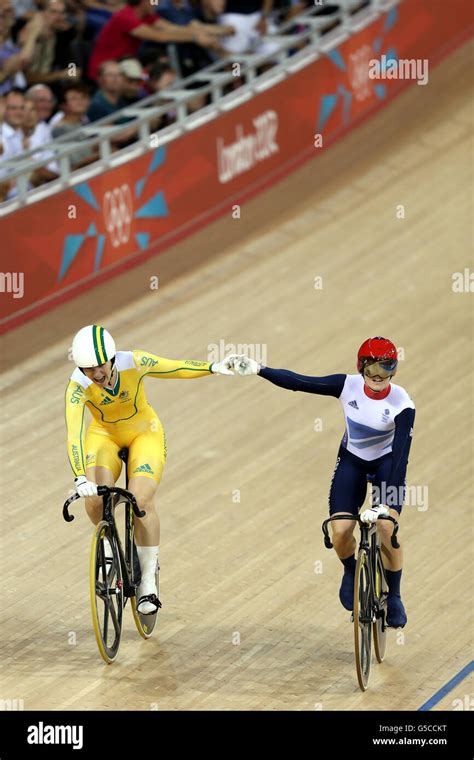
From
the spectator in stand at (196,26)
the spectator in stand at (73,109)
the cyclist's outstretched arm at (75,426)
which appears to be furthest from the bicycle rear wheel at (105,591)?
the spectator in stand at (196,26)

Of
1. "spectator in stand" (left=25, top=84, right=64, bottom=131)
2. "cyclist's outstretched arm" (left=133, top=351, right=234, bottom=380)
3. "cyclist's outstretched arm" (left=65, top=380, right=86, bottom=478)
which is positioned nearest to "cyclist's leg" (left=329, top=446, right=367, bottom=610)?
"cyclist's outstretched arm" (left=133, top=351, right=234, bottom=380)

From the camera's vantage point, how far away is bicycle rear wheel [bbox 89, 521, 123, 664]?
5.80 m

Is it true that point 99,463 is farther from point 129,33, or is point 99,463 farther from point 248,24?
point 248,24

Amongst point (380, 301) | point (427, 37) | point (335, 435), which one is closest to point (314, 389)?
point (335, 435)

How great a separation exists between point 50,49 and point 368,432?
552cm

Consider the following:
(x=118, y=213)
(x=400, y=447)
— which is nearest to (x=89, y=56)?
(x=118, y=213)

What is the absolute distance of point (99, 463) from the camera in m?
6.16

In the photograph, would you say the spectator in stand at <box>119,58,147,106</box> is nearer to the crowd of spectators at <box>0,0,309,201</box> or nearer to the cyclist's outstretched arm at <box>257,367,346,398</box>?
the crowd of spectators at <box>0,0,309,201</box>

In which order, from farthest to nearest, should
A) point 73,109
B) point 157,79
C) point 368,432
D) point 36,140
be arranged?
point 157,79 → point 73,109 → point 36,140 → point 368,432

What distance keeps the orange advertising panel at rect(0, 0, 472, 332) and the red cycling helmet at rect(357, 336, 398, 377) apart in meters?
3.98

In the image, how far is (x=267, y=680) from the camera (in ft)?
20.1

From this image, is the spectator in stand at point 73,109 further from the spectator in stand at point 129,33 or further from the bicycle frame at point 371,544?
the bicycle frame at point 371,544

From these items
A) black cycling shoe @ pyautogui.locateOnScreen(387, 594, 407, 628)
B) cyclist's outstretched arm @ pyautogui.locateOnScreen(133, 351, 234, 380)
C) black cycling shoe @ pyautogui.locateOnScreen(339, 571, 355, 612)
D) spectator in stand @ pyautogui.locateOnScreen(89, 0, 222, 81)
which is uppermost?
spectator in stand @ pyautogui.locateOnScreen(89, 0, 222, 81)

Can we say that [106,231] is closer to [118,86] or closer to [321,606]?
[118,86]
